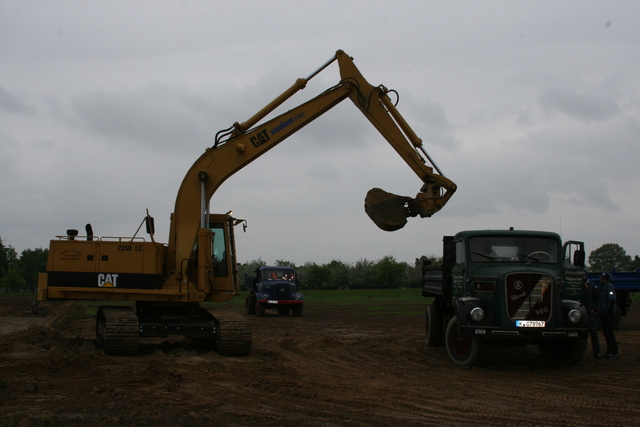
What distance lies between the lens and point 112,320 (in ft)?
40.4

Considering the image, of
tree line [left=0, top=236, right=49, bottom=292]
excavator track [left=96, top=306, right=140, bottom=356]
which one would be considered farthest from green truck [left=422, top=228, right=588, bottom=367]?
tree line [left=0, top=236, right=49, bottom=292]

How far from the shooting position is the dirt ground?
7371 mm

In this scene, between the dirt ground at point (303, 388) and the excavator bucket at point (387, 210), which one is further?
the excavator bucket at point (387, 210)

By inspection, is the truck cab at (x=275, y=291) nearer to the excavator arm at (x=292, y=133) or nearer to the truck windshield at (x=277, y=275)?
the truck windshield at (x=277, y=275)

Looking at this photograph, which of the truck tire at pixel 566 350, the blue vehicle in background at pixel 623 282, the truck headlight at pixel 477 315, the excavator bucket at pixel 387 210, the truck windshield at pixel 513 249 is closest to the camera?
the truck headlight at pixel 477 315

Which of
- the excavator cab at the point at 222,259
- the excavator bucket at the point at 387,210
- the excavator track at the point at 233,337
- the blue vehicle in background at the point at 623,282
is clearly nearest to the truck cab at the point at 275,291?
the blue vehicle in background at the point at 623,282

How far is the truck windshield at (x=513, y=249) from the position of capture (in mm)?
12477

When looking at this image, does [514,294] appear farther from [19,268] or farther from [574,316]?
[19,268]

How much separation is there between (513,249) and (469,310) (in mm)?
1918

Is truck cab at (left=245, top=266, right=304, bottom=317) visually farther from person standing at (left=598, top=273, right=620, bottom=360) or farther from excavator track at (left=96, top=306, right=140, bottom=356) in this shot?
person standing at (left=598, top=273, right=620, bottom=360)

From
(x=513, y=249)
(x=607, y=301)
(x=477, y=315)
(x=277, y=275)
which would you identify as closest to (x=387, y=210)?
(x=513, y=249)

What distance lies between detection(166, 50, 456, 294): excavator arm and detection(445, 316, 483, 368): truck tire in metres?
2.38

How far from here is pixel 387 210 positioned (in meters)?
13.3

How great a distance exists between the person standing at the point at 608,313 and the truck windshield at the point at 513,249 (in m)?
1.68
